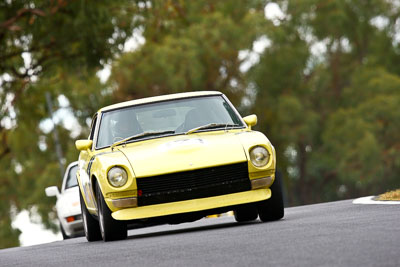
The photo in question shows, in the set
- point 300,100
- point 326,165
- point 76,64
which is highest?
point 76,64

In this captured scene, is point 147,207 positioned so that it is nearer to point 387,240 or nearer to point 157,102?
point 157,102

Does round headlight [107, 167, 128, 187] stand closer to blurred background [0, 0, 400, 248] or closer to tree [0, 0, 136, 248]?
tree [0, 0, 136, 248]

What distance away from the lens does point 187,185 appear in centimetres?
1126

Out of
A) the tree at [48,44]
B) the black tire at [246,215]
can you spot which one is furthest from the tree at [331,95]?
the black tire at [246,215]

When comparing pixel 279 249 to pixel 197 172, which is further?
pixel 197 172

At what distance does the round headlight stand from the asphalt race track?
2.12ft

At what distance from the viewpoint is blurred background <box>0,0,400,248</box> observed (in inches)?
1822

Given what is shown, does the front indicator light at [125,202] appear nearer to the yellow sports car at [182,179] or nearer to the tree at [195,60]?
the yellow sports car at [182,179]

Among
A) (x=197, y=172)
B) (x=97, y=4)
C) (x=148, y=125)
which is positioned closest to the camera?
(x=197, y=172)

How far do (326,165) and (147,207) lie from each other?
123 feet

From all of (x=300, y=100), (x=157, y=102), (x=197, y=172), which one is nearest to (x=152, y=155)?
(x=197, y=172)

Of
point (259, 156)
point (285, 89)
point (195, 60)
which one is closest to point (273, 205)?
point (259, 156)

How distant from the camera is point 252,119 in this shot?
1288 centimetres

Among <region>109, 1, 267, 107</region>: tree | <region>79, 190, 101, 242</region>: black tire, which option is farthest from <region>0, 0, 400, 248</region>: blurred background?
<region>79, 190, 101, 242</region>: black tire
